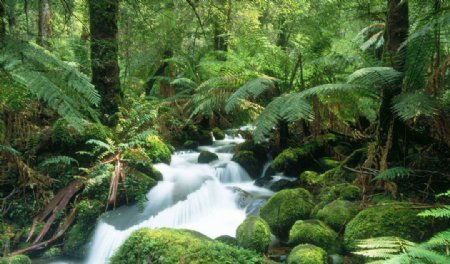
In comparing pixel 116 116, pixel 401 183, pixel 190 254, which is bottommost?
pixel 190 254

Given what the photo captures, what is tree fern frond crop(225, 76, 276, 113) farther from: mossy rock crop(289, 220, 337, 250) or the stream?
mossy rock crop(289, 220, 337, 250)

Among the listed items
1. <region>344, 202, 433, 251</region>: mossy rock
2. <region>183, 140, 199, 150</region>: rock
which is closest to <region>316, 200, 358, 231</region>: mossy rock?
<region>344, 202, 433, 251</region>: mossy rock

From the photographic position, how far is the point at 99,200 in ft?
15.4

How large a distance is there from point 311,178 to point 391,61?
1.93m

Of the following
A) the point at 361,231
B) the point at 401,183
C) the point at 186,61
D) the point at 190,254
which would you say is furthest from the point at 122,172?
the point at 186,61

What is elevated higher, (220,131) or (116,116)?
(116,116)

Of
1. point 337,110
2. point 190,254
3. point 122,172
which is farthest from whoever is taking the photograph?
point 337,110

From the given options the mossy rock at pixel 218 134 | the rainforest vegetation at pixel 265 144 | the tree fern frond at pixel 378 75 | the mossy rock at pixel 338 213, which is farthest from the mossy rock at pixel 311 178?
the mossy rock at pixel 218 134

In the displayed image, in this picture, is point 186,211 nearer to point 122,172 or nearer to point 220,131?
point 122,172

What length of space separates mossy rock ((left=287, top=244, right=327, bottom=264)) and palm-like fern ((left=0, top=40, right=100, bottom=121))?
7.48ft

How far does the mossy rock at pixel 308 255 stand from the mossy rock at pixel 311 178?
174 centimetres

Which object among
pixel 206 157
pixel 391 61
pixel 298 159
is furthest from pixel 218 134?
pixel 391 61

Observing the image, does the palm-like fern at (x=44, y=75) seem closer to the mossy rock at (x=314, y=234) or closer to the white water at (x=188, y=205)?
A: the mossy rock at (x=314, y=234)

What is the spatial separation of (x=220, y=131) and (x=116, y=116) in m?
3.22
